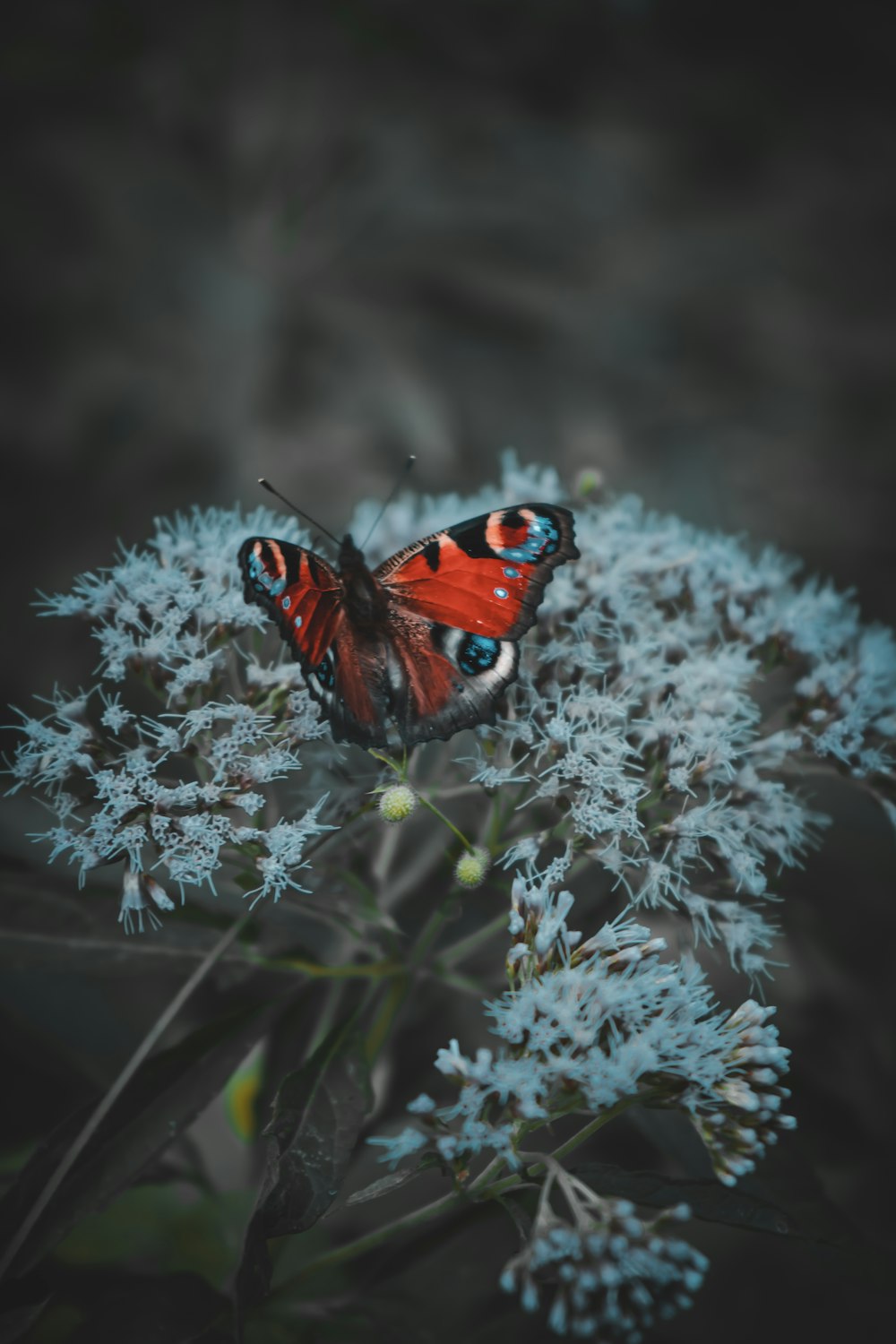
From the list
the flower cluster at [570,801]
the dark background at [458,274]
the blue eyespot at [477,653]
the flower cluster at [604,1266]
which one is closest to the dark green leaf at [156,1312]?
the flower cluster at [570,801]

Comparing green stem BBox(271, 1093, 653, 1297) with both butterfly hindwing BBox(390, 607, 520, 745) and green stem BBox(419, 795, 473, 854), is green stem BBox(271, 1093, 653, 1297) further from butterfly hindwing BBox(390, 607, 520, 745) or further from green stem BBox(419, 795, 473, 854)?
butterfly hindwing BBox(390, 607, 520, 745)

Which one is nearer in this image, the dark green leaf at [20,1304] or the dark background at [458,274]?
the dark green leaf at [20,1304]

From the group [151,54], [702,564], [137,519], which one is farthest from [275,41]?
[702,564]

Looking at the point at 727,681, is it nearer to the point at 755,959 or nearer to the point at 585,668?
the point at 585,668

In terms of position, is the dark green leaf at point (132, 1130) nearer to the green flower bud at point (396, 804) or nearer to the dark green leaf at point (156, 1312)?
the dark green leaf at point (156, 1312)

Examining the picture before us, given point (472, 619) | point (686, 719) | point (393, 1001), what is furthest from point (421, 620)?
point (393, 1001)
